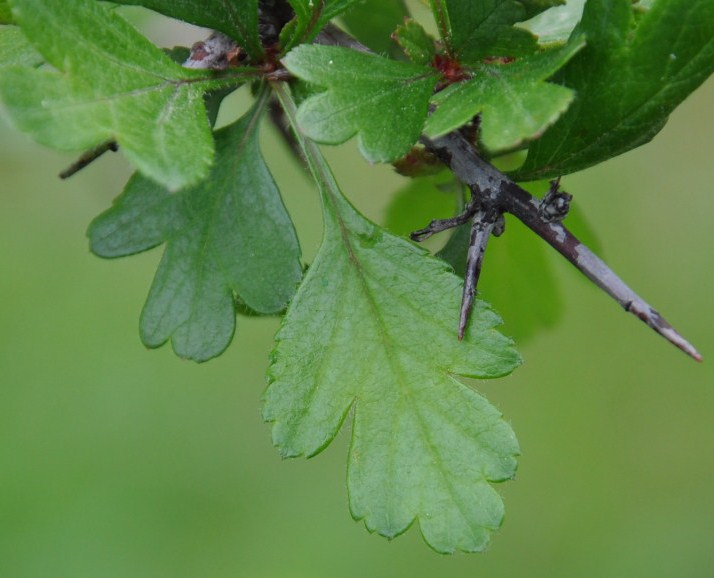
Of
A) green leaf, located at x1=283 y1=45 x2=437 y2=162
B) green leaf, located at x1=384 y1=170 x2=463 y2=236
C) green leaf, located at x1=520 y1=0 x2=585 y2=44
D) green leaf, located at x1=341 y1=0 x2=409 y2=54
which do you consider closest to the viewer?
green leaf, located at x1=283 y1=45 x2=437 y2=162

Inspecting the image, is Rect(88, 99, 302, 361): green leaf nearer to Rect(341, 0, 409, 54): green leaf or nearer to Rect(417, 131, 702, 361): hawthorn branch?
Rect(417, 131, 702, 361): hawthorn branch

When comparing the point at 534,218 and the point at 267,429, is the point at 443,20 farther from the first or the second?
the point at 267,429

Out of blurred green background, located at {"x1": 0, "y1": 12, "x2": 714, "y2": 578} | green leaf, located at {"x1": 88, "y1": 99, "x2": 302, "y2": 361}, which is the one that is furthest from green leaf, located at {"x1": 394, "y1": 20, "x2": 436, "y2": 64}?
blurred green background, located at {"x1": 0, "y1": 12, "x2": 714, "y2": 578}

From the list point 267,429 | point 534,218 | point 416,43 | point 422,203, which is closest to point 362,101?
point 416,43

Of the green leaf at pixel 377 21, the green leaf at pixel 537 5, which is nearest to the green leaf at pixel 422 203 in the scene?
the green leaf at pixel 377 21

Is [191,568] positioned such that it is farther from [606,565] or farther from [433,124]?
[433,124]

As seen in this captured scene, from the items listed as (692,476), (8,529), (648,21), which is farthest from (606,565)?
(648,21)
